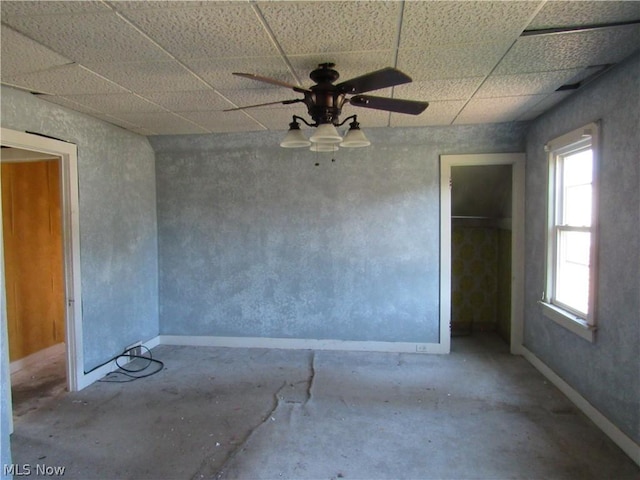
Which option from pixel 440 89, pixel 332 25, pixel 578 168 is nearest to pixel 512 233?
pixel 578 168

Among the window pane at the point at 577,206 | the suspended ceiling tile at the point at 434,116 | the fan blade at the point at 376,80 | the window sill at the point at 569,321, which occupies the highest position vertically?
the suspended ceiling tile at the point at 434,116

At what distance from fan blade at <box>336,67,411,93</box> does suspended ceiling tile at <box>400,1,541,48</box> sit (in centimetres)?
24

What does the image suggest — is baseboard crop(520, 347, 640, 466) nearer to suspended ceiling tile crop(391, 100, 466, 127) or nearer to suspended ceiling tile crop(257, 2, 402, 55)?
A: suspended ceiling tile crop(391, 100, 466, 127)

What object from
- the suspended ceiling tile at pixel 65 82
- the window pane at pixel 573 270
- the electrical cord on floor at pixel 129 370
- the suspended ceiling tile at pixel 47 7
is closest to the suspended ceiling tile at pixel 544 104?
the window pane at pixel 573 270

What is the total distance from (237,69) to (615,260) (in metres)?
2.63

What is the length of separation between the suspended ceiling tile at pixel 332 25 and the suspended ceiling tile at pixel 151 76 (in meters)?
0.76

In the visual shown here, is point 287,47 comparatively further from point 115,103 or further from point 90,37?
point 115,103

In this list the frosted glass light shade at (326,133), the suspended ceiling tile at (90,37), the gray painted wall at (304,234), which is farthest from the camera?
the gray painted wall at (304,234)

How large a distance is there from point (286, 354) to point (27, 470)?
7.63ft

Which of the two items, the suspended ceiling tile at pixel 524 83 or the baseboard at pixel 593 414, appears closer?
the baseboard at pixel 593 414

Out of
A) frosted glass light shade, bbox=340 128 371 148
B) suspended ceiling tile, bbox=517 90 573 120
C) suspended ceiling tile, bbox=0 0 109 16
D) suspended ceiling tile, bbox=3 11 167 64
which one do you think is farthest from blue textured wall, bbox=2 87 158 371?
suspended ceiling tile, bbox=517 90 573 120

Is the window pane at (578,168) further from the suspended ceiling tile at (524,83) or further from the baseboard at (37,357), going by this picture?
the baseboard at (37,357)

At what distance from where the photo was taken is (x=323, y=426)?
2.70 m

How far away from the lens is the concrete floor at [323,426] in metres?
2.26
